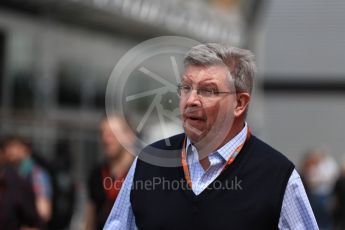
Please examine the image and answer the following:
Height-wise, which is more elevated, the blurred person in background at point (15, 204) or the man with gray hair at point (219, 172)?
the man with gray hair at point (219, 172)

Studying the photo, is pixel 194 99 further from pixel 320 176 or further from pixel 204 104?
pixel 320 176

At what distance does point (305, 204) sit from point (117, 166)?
3480 millimetres

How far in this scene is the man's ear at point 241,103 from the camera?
130 inches

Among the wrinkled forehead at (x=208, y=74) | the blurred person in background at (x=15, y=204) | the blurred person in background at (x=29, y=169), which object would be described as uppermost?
the wrinkled forehead at (x=208, y=74)

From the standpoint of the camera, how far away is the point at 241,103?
331cm

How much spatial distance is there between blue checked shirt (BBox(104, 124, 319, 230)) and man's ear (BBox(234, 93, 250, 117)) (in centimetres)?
8

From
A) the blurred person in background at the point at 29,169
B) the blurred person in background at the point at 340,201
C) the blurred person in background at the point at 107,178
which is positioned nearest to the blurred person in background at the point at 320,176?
the blurred person in background at the point at 340,201

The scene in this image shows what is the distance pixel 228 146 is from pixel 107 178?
3.16 metres

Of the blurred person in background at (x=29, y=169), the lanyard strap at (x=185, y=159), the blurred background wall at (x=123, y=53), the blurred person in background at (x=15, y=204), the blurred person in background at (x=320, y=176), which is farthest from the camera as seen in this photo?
the blurred background wall at (x=123, y=53)

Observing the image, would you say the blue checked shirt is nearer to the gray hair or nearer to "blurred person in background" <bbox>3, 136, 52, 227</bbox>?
the gray hair

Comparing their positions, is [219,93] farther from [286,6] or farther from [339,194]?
[286,6]

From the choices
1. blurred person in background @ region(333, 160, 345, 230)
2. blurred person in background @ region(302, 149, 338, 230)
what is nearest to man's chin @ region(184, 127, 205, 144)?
blurred person in background @ region(302, 149, 338, 230)

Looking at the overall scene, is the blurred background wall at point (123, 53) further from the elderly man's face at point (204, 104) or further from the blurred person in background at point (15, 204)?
the elderly man's face at point (204, 104)

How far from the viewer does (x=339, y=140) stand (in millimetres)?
31188
